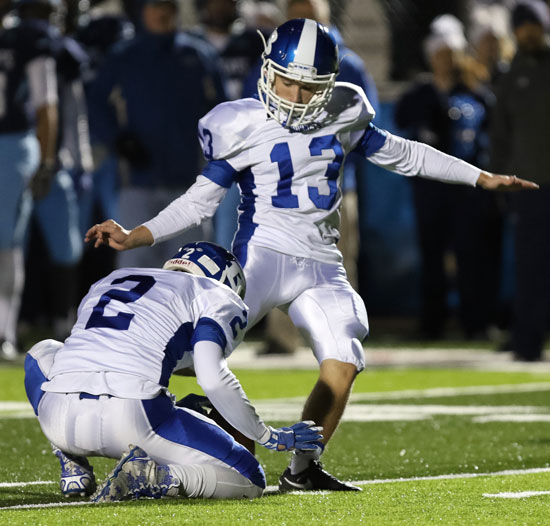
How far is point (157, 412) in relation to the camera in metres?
4.60

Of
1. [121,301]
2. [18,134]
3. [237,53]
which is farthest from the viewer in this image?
[237,53]

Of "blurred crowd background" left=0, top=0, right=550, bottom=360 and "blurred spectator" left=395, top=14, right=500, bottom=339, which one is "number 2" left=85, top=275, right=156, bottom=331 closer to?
"blurred crowd background" left=0, top=0, right=550, bottom=360

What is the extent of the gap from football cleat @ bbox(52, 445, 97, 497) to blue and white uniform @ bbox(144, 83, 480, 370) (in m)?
0.82

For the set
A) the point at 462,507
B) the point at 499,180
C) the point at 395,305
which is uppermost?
the point at 499,180

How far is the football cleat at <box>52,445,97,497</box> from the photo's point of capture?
15.5ft

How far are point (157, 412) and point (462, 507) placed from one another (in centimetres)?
91

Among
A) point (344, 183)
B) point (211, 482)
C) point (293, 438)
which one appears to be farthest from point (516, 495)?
point (344, 183)

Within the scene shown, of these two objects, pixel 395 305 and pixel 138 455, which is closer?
pixel 138 455

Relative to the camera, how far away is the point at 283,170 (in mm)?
5367

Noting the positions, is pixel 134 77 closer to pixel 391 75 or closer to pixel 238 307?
pixel 238 307

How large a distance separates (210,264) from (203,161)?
5093 mm

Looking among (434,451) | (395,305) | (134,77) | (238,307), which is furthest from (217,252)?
(395,305)

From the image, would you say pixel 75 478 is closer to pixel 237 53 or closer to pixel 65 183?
pixel 65 183

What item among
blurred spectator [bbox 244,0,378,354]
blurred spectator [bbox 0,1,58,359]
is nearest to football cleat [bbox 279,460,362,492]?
blurred spectator [bbox 244,0,378,354]
